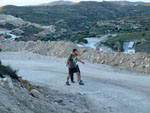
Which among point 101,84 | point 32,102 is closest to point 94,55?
point 101,84

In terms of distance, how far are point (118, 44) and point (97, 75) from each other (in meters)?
15.5

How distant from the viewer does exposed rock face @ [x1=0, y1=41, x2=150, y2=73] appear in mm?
12980

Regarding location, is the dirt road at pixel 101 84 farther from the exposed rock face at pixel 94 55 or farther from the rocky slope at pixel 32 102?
the exposed rock face at pixel 94 55

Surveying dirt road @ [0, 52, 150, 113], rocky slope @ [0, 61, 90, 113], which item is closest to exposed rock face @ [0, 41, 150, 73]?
dirt road @ [0, 52, 150, 113]

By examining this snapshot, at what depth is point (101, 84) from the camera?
10.1 meters

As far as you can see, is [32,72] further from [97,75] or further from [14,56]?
[14,56]

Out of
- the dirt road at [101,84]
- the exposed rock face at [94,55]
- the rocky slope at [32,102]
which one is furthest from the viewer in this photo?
the exposed rock face at [94,55]

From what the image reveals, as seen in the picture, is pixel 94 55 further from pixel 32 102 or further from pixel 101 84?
pixel 32 102

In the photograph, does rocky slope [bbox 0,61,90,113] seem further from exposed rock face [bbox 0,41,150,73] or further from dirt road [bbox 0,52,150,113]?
exposed rock face [bbox 0,41,150,73]

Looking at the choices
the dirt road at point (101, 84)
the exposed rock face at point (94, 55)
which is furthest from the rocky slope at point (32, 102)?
the exposed rock face at point (94, 55)

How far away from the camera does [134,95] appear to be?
8.51 m

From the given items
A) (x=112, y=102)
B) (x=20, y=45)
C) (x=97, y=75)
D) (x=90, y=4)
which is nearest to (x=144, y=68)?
(x=97, y=75)

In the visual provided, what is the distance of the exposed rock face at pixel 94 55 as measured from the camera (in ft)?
42.6

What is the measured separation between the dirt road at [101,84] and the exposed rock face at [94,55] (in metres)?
0.63
